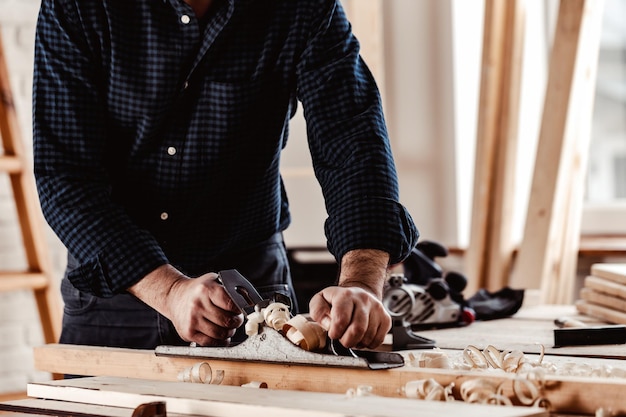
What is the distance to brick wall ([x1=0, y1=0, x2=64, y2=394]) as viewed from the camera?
3119mm

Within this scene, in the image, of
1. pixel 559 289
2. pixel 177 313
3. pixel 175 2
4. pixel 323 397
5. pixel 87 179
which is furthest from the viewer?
pixel 559 289

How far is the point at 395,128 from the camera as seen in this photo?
3090 millimetres

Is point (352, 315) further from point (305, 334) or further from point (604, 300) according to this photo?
point (604, 300)

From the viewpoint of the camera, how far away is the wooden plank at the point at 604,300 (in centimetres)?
166

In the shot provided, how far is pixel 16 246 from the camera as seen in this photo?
3152mm

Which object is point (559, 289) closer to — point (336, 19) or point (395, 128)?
point (395, 128)

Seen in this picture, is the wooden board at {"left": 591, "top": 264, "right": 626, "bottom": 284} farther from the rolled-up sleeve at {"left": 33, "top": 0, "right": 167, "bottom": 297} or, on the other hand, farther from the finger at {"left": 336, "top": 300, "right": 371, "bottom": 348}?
the rolled-up sleeve at {"left": 33, "top": 0, "right": 167, "bottom": 297}

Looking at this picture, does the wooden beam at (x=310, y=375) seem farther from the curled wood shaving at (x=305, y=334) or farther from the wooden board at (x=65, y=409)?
the wooden board at (x=65, y=409)

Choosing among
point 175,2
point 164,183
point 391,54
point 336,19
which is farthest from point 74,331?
point 391,54

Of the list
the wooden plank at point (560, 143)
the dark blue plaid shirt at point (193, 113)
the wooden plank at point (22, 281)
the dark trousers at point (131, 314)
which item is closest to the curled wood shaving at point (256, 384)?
the dark blue plaid shirt at point (193, 113)

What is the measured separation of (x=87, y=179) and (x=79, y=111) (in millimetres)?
126

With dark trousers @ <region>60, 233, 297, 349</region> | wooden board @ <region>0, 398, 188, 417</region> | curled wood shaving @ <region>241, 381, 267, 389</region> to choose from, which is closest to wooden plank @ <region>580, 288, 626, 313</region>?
dark trousers @ <region>60, 233, 297, 349</region>

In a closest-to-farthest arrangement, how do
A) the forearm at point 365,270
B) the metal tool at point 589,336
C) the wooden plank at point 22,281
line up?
the forearm at point 365,270, the metal tool at point 589,336, the wooden plank at point 22,281

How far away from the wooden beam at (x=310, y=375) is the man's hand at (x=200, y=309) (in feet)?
0.13
